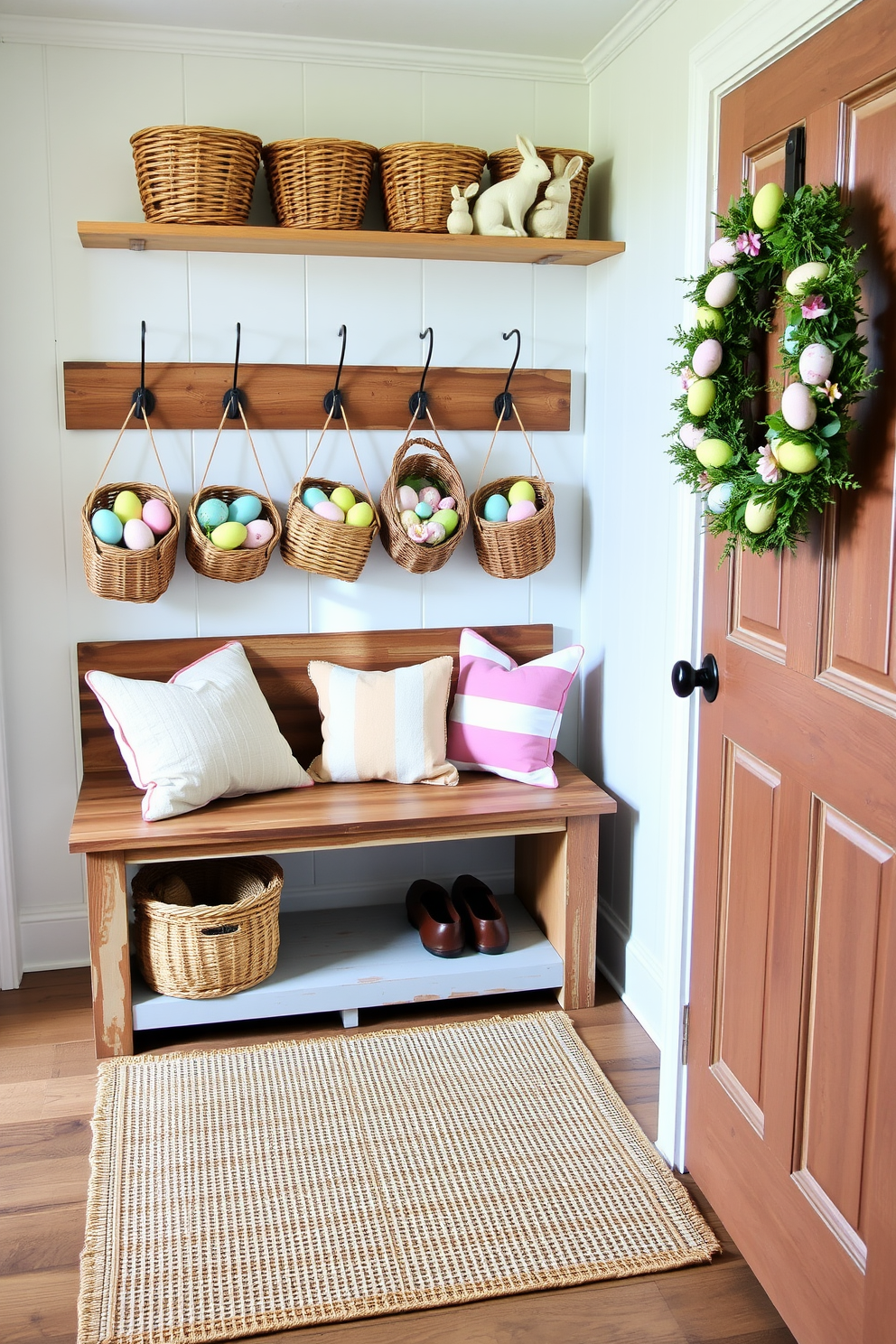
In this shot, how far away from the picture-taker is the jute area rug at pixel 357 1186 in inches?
73.0

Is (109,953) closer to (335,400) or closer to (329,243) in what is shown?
(335,400)

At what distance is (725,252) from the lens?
1657mm

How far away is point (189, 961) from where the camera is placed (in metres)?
2.54

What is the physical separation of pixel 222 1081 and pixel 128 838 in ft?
1.80

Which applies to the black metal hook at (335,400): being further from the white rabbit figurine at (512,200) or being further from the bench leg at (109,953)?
the bench leg at (109,953)

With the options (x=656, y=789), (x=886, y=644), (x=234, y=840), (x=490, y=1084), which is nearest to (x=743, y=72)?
(x=886, y=644)

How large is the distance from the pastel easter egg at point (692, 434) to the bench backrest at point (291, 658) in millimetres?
1343

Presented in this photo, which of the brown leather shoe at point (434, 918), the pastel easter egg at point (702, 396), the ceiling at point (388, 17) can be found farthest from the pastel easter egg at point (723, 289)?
the brown leather shoe at point (434, 918)

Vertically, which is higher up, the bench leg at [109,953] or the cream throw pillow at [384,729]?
the cream throw pillow at [384,729]

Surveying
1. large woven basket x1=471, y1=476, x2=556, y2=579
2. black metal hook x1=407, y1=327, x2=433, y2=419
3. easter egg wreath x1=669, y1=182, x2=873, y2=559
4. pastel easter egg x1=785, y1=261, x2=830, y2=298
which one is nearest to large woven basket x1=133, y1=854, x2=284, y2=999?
large woven basket x1=471, y1=476, x2=556, y2=579

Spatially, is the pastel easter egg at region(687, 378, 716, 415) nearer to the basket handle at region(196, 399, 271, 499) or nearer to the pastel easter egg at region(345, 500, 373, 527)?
the pastel easter egg at region(345, 500, 373, 527)

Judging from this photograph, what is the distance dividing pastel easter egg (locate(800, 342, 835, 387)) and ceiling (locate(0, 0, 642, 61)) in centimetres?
145

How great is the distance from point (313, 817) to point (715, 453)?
4.32 feet

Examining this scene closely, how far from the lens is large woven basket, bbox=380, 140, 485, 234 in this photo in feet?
8.63
